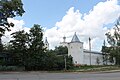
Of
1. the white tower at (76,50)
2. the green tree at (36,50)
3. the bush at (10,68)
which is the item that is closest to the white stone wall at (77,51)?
the white tower at (76,50)

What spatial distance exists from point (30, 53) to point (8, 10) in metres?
10.7

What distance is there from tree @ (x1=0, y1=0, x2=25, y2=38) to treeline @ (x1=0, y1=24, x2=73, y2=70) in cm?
558

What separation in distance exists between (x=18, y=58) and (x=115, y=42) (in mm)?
48668

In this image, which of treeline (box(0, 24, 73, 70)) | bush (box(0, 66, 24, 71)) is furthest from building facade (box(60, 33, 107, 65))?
bush (box(0, 66, 24, 71))

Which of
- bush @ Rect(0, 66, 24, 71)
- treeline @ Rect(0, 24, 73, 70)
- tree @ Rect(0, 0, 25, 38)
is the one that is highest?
tree @ Rect(0, 0, 25, 38)

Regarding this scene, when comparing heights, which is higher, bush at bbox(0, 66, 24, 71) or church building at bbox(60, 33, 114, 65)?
church building at bbox(60, 33, 114, 65)

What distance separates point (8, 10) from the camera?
5750 centimetres

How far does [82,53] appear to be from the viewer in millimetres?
97938

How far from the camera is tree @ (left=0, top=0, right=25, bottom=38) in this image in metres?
56.7

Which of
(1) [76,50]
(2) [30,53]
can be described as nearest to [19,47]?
(2) [30,53]

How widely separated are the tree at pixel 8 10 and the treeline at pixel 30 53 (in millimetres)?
5582

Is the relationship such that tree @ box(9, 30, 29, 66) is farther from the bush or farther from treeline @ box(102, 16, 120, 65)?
treeline @ box(102, 16, 120, 65)

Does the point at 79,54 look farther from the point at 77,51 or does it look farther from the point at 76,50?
the point at 76,50

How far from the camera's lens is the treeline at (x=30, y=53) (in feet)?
208
